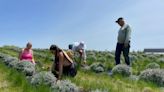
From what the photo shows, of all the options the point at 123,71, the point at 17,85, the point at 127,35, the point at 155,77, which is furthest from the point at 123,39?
the point at 17,85

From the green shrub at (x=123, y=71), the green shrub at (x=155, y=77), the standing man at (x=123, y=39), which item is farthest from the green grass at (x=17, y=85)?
the standing man at (x=123, y=39)

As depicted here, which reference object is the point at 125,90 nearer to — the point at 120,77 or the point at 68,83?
the point at 68,83

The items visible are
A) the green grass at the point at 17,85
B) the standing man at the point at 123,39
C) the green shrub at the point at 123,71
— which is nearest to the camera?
the green grass at the point at 17,85

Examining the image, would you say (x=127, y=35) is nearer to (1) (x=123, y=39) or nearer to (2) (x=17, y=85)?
(1) (x=123, y=39)

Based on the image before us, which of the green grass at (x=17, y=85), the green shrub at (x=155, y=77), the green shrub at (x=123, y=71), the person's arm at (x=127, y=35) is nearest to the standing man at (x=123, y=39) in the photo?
the person's arm at (x=127, y=35)

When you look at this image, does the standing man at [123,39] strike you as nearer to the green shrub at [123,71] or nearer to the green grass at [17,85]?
the green shrub at [123,71]

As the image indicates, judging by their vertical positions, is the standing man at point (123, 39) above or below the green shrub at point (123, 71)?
above

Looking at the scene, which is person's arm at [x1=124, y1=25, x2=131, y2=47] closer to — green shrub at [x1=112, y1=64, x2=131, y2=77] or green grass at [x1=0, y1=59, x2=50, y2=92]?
green shrub at [x1=112, y1=64, x2=131, y2=77]

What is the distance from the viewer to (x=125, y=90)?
11297mm

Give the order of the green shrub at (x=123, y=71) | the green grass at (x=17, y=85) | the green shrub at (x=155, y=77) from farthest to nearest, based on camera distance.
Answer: the green shrub at (x=123, y=71)
the green shrub at (x=155, y=77)
the green grass at (x=17, y=85)

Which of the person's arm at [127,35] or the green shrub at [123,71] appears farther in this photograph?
the person's arm at [127,35]

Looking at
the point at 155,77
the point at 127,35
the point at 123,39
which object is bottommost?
the point at 155,77

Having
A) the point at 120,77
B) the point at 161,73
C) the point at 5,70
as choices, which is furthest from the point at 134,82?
the point at 5,70

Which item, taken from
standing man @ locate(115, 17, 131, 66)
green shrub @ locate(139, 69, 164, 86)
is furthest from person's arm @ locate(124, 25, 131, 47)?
green shrub @ locate(139, 69, 164, 86)
